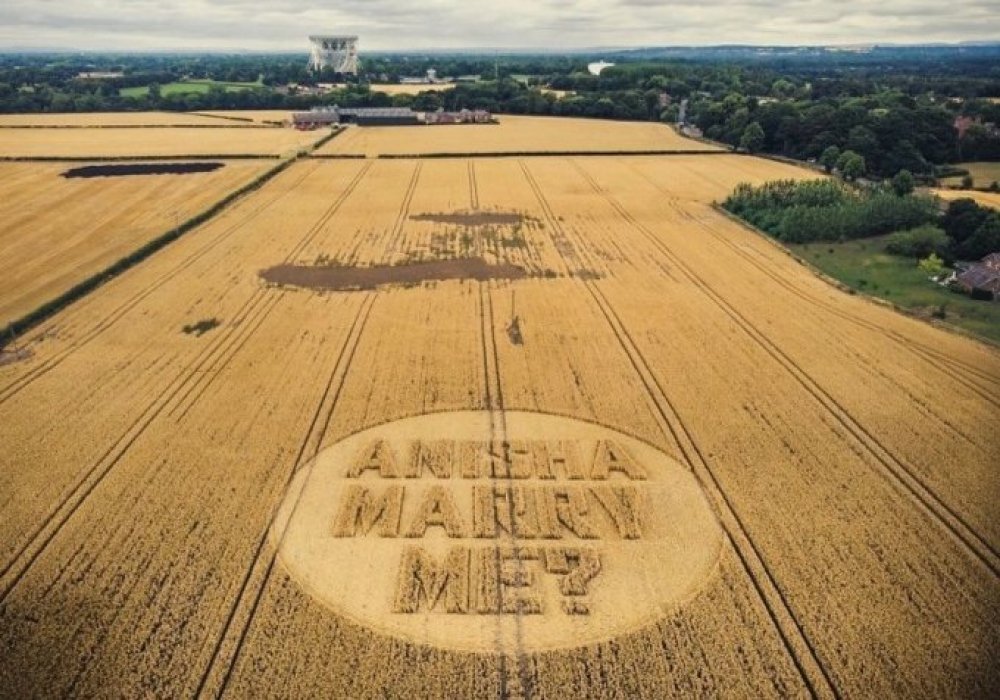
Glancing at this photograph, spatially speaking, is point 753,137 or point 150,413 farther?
point 753,137

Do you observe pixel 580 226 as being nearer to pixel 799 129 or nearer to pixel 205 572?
pixel 205 572

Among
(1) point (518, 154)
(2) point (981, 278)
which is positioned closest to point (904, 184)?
(2) point (981, 278)

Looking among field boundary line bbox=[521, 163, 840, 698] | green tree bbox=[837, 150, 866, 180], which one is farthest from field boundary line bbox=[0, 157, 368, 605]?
green tree bbox=[837, 150, 866, 180]

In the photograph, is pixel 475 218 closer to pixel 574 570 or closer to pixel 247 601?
pixel 574 570

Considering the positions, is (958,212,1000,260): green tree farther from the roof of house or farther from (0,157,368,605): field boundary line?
(0,157,368,605): field boundary line

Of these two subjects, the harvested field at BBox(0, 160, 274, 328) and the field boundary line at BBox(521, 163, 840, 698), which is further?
the harvested field at BBox(0, 160, 274, 328)

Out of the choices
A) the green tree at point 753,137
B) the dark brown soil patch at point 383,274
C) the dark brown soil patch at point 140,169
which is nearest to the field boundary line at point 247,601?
the dark brown soil patch at point 383,274

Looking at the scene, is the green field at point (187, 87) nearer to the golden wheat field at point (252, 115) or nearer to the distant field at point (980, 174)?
the golden wheat field at point (252, 115)
